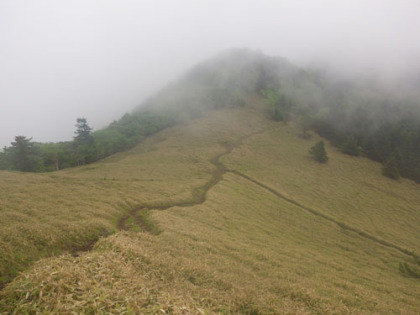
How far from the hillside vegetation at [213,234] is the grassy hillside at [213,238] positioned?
0.09 metres

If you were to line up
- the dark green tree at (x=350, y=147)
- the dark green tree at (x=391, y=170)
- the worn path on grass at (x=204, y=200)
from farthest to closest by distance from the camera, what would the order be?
1. the dark green tree at (x=350, y=147)
2. the dark green tree at (x=391, y=170)
3. the worn path on grass at (x=204, y=200)

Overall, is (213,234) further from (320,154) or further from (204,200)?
(320,154)

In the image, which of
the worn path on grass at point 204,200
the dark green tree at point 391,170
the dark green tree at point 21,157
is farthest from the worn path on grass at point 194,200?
the dark green tree at point 391,170

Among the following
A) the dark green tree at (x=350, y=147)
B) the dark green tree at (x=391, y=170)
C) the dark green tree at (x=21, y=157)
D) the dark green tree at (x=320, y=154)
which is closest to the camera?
the dark green tree at (x=21, y=157)

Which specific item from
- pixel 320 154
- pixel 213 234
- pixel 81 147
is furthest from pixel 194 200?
pixel 81 147

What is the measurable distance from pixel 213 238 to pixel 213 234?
142 centimetres

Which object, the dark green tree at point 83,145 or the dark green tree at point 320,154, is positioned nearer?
the dark green tree at point 83,145

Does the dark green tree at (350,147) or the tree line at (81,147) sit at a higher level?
the tree line at (81,147)

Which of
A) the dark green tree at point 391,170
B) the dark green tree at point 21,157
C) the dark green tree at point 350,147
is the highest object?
the dark green tree at point 21,157

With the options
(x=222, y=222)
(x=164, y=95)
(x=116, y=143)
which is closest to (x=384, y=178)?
(x=222, y=222)

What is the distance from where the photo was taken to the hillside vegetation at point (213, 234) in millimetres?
7125

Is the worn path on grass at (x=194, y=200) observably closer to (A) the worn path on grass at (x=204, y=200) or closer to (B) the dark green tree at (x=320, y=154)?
(A) the worn path on grass at (x=204, y=200)

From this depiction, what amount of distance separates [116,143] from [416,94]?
138213 millimetres

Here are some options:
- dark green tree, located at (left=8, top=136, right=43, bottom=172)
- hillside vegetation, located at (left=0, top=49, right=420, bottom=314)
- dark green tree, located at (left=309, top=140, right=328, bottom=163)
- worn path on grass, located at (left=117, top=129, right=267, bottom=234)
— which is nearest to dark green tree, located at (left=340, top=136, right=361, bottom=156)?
hillside vegetation, located at (left=0, top=49, right=420, bottom=314)
